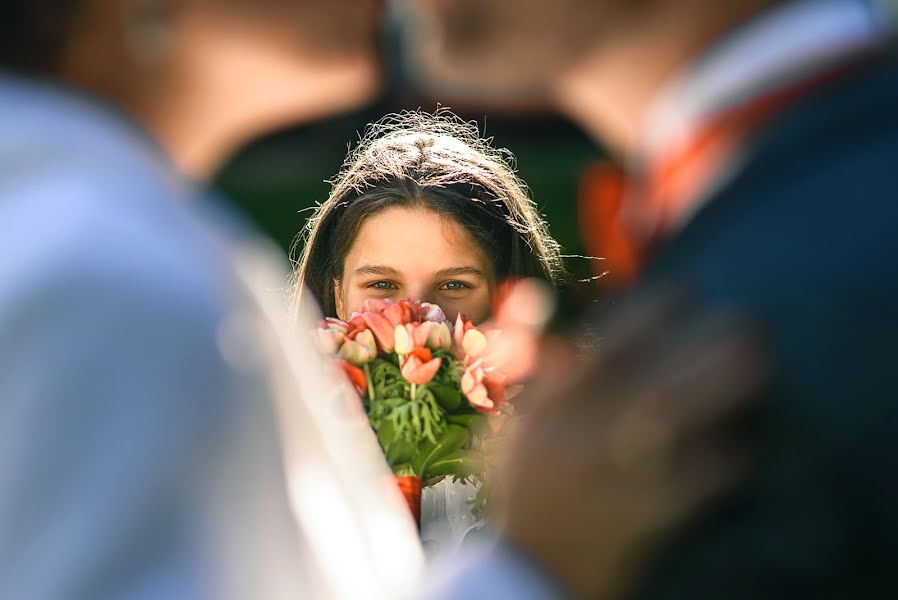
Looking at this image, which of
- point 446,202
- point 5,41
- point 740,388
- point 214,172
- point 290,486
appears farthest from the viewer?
point 446,202

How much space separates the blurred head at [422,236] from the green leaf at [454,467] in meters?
0.46

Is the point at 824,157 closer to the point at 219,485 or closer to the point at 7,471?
the point at 219,485

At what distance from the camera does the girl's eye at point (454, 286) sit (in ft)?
9.41

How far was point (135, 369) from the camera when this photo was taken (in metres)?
0.91

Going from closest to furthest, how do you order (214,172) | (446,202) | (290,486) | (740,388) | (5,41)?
1. (740,388)
2. (290,486)
3. (5,41)
4. (214,172)
5. (446,202)

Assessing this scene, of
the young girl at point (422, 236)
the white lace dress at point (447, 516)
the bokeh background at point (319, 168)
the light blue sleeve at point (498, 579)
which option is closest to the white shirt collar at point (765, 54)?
the light blue sleeve at point (498, 579)

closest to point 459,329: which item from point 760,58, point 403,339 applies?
point 403,339

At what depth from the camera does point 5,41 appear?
114 centimetres

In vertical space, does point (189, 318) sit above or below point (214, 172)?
below

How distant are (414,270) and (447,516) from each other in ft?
2.25

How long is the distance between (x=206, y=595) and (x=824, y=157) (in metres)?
0.57

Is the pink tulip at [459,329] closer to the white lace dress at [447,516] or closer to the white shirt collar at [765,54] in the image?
the white lace dress at [447,516]

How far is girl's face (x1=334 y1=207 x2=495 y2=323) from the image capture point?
2846 millimetres

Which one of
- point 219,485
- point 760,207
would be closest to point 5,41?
point 219,485
